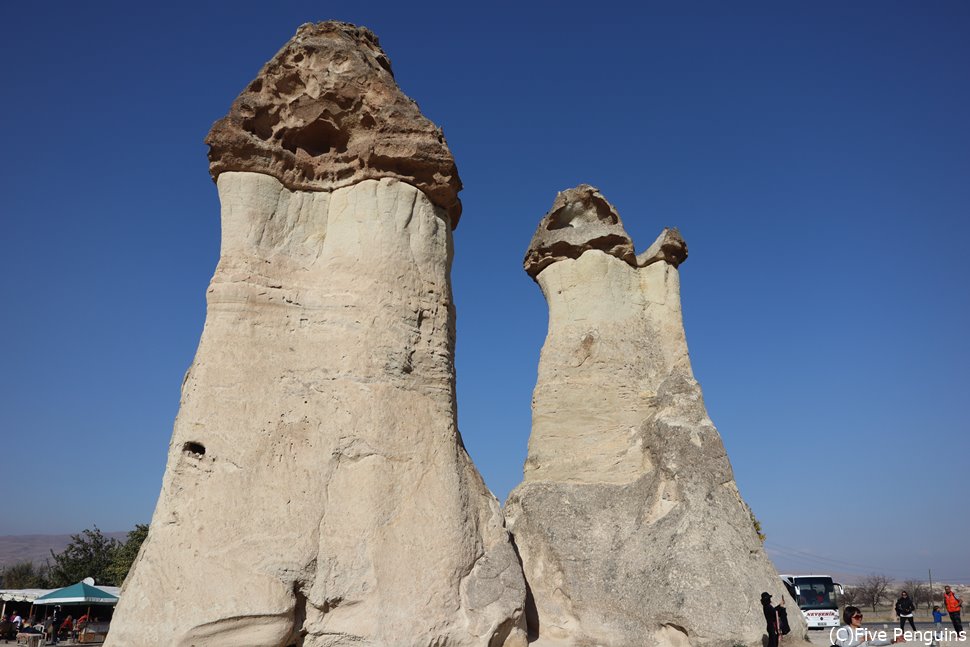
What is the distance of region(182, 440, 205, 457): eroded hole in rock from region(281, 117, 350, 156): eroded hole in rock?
3667mm

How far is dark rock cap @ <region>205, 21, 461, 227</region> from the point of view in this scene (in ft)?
28.1

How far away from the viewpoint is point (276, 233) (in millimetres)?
8195

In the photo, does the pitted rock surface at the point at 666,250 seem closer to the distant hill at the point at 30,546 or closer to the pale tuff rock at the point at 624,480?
the pale tuff rock at the point at 624,480

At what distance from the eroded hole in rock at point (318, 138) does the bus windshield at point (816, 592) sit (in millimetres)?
16354

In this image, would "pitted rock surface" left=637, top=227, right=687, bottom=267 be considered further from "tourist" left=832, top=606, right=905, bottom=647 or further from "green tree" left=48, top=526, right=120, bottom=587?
"green tree" left=48, top=526, right=120, bottom=587

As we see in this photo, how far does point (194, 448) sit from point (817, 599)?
17183 millimetres

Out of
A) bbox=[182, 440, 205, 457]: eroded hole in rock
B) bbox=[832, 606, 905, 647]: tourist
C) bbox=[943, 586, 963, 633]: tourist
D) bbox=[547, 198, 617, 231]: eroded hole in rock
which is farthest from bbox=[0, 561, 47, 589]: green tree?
bbox=[832, 606, 905, 647]: tourist

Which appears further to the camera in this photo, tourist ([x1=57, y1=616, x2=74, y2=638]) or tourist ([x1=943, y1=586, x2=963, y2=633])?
tourist ([x1=57, y1=616, x2=74, y2=638])

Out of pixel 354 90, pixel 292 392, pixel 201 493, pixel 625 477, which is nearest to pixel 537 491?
pixel 625 477

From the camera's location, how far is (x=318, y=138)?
900 centimetres

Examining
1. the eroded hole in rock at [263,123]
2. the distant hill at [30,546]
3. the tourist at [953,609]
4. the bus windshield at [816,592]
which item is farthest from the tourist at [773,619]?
the distant hill at [30,546]

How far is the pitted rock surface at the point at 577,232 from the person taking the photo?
13195 mm

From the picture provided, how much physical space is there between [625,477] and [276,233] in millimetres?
6549

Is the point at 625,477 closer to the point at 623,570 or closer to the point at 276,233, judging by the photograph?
the point at 623,570
